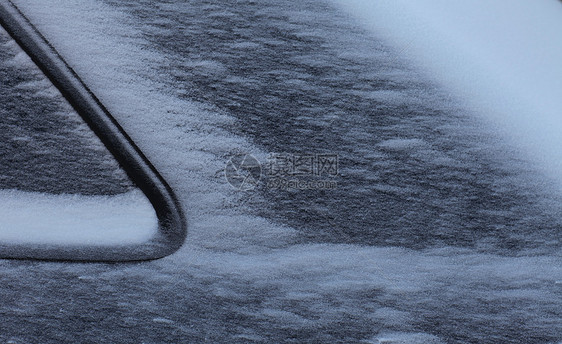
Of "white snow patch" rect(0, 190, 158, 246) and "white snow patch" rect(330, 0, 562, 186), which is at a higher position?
"white snow patch" rect(330, 0, 562, 186)

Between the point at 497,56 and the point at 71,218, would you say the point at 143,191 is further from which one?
the point at 497,56

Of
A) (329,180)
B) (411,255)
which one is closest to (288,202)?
(329,180)

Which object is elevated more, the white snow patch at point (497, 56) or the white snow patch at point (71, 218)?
the white snow patch at point (497, 56)

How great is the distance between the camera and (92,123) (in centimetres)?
83

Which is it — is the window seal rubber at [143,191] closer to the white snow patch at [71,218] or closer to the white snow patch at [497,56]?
the white snow patch at [71,218]

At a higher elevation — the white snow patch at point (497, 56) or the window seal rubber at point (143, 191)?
the white snow patch at point (497, 56)

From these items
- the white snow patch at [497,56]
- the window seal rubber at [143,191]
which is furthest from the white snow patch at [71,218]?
the white snow patch at [497,56]

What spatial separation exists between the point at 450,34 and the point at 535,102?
0.15 meters

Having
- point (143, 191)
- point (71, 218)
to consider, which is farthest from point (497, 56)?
point (71, 218)

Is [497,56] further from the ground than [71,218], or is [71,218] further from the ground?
[497,56]

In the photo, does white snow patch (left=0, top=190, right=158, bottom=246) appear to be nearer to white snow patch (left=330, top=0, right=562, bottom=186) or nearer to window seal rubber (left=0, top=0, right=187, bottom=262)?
window seal rubber (left=0, top=0, right=187, bottom=262)

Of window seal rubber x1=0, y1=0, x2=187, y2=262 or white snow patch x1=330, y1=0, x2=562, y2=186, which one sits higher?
white snow patch x1=330, y1=0, x2=562, y2=186

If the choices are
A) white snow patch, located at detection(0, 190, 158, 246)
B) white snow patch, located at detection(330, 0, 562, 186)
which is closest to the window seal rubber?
white snow patch, located at detection(0, 190, 158, 246)

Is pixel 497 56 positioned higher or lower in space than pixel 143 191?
higher
